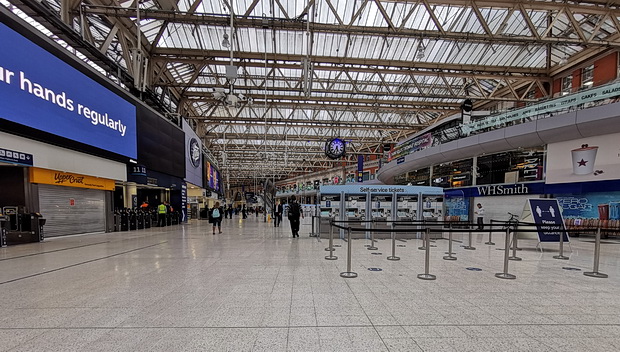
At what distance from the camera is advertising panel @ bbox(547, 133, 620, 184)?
1150cm

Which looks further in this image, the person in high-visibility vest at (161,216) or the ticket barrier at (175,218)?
the ticket barrier at (175,218)

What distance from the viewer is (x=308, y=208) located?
76.2 feet

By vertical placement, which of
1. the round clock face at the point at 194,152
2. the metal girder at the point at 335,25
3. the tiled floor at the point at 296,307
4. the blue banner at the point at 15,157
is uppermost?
the metal girder at the point at 335,25

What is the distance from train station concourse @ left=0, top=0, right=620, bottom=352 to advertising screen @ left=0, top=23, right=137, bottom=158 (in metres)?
0.05

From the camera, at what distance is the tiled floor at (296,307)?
2.54m

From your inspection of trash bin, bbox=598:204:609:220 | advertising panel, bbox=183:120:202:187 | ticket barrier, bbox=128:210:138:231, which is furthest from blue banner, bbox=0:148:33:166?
trash bin, bbox=598:204:609:220

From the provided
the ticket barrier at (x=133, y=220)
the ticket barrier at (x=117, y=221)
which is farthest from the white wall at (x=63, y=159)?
the ticket barrier at (x=133, y=220)

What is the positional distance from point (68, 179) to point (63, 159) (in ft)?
3.46

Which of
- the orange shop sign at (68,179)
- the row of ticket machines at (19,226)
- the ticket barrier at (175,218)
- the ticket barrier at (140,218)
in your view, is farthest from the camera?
the ticket barrier at (175,218)

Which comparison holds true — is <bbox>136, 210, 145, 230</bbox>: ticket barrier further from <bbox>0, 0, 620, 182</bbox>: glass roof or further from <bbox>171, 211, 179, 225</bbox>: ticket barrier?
<bbox>0, 0, 620, 182</bbox>: glass roof

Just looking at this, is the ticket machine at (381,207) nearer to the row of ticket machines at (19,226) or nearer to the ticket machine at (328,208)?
the ticket machine at (328,208)

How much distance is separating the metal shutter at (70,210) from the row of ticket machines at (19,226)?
796 millimetres

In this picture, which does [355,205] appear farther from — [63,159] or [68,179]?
[68,179]

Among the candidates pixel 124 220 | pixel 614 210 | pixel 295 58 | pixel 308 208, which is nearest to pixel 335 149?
pixel 308 208
